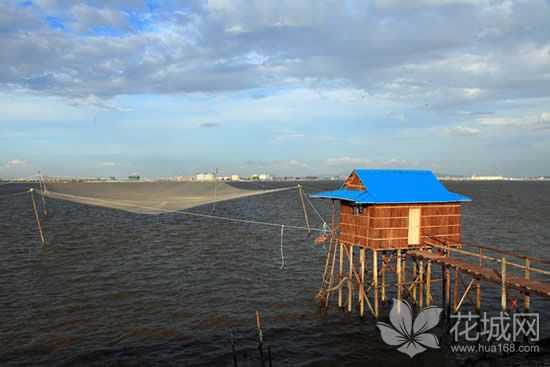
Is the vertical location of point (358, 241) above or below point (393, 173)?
below

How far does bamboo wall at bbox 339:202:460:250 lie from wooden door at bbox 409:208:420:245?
23cm

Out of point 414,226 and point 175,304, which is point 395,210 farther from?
point 175,304

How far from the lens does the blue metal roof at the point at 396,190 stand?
2338cm

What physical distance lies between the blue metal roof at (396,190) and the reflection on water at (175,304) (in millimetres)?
7856

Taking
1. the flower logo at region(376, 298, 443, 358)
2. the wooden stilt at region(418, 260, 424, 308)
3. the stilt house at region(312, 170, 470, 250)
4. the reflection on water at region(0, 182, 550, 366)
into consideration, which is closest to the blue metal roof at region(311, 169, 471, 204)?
the stilt house at region(312, 170, 470, 250)

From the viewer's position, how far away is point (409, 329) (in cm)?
2361

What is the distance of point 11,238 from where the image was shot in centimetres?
5131

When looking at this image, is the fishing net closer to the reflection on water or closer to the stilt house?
the reflection on water

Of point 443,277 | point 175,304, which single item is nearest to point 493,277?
point 443,277

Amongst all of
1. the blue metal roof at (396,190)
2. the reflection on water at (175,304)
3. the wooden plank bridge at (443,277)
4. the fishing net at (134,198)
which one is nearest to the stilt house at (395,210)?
the blue metal roof at (396,190)

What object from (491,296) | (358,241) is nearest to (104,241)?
(358,241)

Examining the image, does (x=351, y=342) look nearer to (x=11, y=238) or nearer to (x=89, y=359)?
(x=89, y=359)

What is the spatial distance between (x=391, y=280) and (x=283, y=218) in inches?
1779

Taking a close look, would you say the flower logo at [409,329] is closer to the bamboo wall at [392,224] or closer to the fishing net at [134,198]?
the bamboo wall at [392,224]
